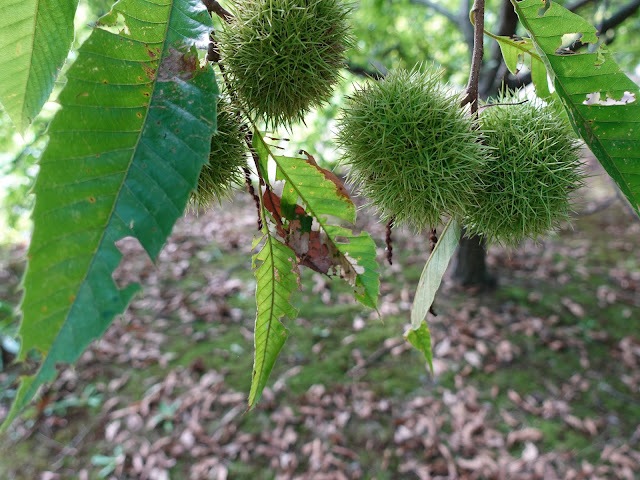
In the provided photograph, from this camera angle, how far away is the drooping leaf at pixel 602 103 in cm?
96

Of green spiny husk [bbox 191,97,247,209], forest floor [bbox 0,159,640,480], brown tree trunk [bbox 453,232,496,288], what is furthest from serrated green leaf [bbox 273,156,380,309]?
brown tree trunk [bbox 453,232,496,288]

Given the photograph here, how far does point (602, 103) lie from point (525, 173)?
9.3 inches

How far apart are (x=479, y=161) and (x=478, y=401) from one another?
280cm

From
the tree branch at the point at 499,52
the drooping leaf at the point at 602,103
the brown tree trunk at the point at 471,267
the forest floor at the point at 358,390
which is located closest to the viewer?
the drooping leaf at the point at 602,103

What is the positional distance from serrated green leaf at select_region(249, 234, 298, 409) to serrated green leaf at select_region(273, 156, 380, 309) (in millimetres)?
126

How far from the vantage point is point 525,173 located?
1.15 m

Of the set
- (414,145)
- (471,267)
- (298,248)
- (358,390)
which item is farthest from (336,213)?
(471,267)

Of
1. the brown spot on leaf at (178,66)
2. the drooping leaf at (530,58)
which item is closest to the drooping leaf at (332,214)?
the brown spot on leaf at (178,66)

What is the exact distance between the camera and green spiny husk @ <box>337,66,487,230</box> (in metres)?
1.07

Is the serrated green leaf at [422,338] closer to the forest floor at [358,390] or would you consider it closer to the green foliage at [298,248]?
the green foliage at [298,248]

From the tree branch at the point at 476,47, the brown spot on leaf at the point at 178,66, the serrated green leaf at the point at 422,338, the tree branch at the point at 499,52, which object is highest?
the tree branch at the point at 499,52

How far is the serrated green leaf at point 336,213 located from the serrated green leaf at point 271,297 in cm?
13

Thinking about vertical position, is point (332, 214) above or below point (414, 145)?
below

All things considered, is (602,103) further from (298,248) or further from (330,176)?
(298,248)
